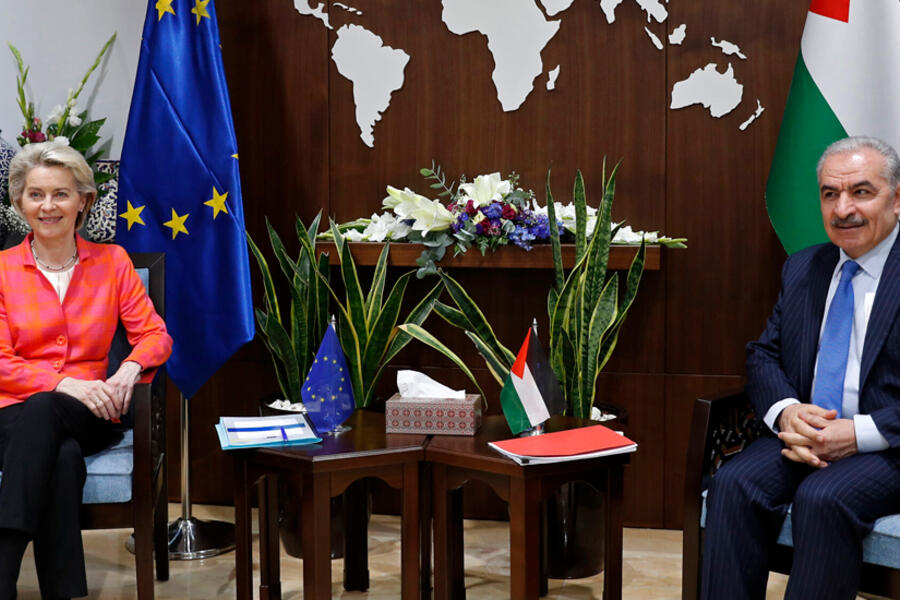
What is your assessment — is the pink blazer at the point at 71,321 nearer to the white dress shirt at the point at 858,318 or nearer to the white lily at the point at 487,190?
the white lily at the point at 487,190

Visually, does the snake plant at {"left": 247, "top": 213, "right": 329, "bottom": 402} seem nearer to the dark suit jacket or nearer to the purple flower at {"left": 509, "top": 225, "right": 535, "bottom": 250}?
the purple flower at {"left": 509, "top": 225, "right": 535, "bottom": 250}

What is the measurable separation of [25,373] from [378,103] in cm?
178

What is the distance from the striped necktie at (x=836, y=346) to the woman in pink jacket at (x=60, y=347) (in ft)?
6.30

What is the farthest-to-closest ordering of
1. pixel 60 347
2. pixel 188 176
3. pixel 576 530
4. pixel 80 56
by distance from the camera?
pixel 80 56 < pixel 188 176 < pixel 576 530 < pixel 60 347

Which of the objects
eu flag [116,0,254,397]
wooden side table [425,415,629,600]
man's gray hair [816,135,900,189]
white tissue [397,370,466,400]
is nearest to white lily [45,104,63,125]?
eu flag [116,0,254,397]

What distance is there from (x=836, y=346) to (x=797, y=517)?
51 centimetres

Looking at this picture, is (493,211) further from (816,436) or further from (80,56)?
(80,56)

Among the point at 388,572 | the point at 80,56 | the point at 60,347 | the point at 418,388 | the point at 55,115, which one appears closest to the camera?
the point at 418,388

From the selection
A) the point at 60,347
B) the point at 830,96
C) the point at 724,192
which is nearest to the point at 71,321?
the point at 60,347

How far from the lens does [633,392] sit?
3854 mm

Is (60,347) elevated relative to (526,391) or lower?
elevated

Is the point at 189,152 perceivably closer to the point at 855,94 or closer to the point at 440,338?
the point at 440,338

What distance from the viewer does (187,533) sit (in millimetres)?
3658

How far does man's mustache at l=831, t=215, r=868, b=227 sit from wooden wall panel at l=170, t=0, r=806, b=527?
1.12 meters
